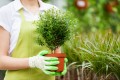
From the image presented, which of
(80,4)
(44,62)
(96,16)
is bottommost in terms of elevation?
(44,62)

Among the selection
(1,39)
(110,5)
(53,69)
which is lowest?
(53,69)

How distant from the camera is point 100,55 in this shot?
4152 millimetres

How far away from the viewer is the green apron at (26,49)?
362 cm

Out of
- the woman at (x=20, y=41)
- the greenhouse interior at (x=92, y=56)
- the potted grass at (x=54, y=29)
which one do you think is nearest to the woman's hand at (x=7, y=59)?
the woman at (x=20, y=41)

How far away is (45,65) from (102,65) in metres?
0.82

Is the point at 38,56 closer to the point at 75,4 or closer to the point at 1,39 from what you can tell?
the point at 1,39

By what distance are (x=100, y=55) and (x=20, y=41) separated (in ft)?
2.55

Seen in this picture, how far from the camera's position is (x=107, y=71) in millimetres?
4109

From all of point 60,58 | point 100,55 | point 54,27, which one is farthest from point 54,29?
point 100,55

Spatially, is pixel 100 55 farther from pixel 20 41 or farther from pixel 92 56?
pixel 20 41

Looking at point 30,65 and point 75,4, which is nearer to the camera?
point 30,65

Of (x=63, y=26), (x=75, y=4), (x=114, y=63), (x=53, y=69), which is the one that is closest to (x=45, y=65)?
(x=53, y=69)

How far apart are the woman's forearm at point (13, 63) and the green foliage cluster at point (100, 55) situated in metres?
0.55

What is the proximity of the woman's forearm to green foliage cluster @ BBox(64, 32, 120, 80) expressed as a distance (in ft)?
1.79
